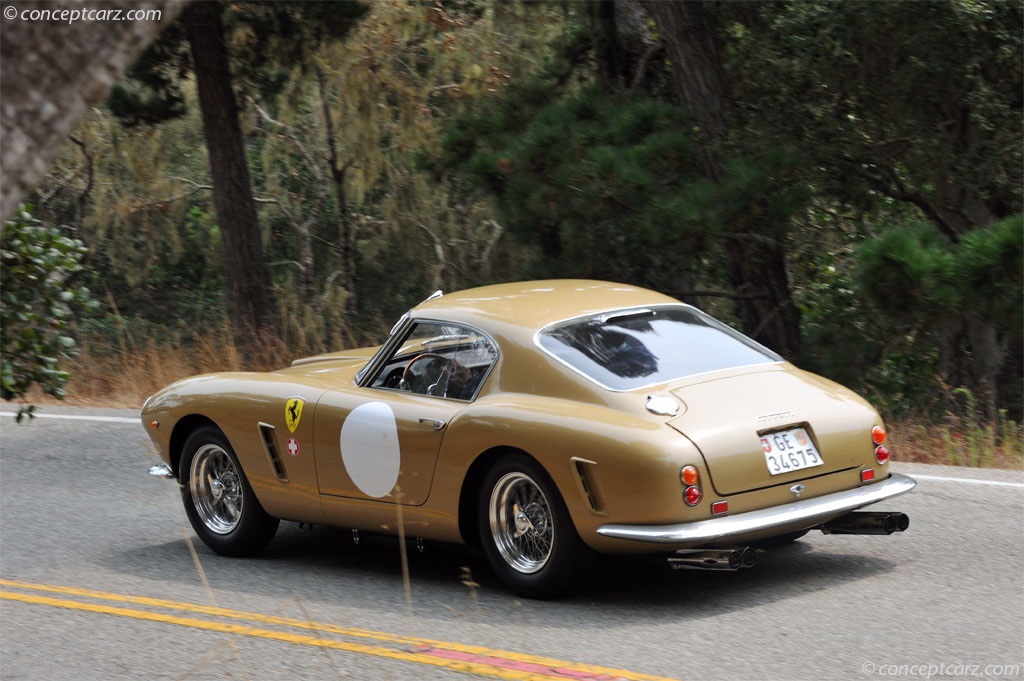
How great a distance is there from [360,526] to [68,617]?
1.54 meters

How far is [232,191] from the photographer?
57.4 ft

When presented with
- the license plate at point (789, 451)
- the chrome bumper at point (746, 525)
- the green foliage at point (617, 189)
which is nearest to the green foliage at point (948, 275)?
the green foliage at point (617, 189)

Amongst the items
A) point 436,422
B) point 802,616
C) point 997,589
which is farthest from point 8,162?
point 997,589

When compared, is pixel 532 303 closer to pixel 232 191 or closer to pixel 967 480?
pixel 967 480

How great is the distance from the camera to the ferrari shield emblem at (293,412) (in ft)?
23.9

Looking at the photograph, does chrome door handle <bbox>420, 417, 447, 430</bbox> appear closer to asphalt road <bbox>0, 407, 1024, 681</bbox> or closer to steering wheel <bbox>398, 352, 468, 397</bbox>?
steering wheel <bbox>398, 352, 468, 397</bbox>

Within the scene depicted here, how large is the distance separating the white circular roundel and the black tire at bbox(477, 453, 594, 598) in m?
0.62

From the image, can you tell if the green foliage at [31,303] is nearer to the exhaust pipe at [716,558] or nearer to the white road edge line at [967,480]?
the exhaust pipe at [716,558]

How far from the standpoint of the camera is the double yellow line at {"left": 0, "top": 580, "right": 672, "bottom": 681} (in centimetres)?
537

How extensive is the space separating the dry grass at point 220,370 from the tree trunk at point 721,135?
2244mm

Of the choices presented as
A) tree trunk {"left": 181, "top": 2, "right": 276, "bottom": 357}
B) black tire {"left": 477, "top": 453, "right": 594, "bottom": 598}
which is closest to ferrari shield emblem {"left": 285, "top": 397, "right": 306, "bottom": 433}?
black tire {"left": 477, "top": 453, "right": 594, "bottom": 598}

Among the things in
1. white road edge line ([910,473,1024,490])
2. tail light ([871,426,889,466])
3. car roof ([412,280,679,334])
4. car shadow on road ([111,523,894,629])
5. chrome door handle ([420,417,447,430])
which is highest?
car roof ([412,280,679,334])

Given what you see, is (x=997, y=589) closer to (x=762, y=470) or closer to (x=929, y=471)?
(x=762, y=470)

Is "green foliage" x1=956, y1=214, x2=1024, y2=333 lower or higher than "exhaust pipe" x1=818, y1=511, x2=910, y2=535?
higher
